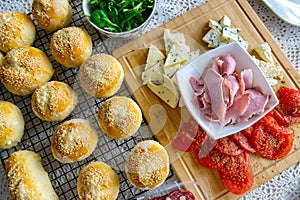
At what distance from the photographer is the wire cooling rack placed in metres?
2.04

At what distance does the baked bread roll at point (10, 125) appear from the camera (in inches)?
77.7

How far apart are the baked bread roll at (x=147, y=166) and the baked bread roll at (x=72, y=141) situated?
18 cm

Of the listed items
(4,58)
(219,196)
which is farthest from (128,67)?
(219,196)

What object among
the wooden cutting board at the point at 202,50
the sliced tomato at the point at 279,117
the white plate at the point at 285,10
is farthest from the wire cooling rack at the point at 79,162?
the white plate at the point at 285,10

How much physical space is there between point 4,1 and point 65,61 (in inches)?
19.6

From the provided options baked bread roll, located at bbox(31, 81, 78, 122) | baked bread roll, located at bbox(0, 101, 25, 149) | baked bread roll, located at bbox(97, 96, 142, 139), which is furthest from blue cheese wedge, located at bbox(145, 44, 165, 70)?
baked bread roll, located at bbox(0, 101, 25, 149)

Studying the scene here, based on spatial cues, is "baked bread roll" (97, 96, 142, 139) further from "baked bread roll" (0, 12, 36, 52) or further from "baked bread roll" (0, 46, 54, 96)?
"baked bread roll" (0, 12, 36, 52)

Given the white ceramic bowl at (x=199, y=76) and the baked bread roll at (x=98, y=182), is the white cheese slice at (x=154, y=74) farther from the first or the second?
the baked bread roll at (x=98, y=182)

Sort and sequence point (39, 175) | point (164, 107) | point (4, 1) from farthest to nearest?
point (4, 1), point (164, 107), point (39, 175)

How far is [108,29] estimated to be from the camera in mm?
2100

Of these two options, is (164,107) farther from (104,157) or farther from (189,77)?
(104,157)

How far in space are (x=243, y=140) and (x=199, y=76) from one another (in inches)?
13.0

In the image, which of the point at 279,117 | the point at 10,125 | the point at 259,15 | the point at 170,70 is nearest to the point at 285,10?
the point at 259,15

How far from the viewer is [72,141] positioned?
1940 millimetres
